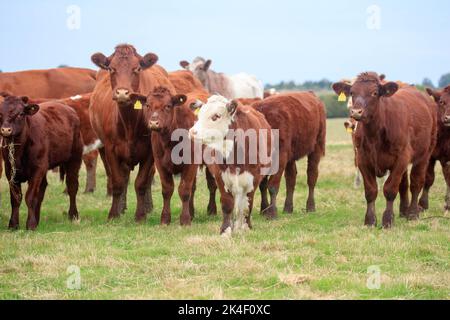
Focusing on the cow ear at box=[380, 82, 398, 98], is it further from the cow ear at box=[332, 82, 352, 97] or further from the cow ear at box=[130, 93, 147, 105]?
the cow ear at box=[130, 93, 147, 105]

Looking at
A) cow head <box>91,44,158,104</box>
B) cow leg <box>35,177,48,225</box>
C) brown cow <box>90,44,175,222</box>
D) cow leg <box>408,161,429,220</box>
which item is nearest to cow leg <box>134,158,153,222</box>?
brown cow <box>90,44,175,222</box>

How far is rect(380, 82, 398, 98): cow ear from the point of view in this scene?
9.61 meters

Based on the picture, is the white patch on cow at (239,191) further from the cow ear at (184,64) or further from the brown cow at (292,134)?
the cow ear at (184,64)

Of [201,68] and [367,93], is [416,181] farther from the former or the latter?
[201,68]

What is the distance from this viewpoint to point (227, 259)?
770cm

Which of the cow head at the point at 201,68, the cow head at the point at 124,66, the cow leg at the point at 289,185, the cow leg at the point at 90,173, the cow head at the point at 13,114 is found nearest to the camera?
the cow head at the point at 13,114

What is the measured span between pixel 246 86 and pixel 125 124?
12567 mm

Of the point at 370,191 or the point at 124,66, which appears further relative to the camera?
the point at 124,66

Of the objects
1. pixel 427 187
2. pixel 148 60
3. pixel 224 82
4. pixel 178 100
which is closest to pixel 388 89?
pixel 178 100

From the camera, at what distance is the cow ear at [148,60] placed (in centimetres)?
1126

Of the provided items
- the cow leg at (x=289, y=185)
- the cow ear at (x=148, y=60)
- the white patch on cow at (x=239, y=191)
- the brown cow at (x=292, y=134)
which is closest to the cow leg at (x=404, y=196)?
the brown cow at (x=292, y=134)

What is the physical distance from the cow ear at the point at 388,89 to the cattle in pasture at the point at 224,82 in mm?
11431

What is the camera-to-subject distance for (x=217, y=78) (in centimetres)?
2231
